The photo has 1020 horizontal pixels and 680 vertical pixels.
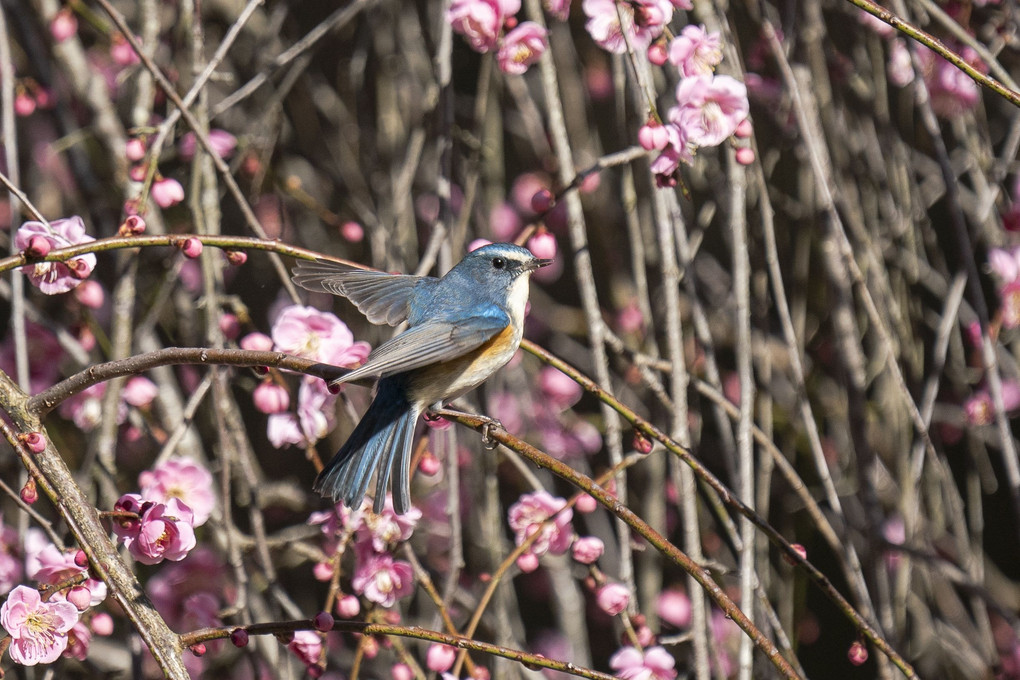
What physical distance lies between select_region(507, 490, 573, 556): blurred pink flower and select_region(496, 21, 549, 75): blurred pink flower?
0.96 meters

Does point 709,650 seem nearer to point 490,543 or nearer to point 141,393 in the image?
point 490,543

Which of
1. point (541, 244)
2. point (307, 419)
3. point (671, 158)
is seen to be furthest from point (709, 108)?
point (307, 419)

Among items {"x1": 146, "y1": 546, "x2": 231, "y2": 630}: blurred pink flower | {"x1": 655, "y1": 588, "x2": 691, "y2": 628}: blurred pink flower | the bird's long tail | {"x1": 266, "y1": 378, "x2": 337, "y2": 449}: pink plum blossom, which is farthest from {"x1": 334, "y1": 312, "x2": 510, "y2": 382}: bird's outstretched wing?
{"x1": 655, "y1": 588, "x2": 691, "y2": 628}: blurred pink flower

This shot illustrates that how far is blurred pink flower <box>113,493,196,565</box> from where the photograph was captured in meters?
1.54

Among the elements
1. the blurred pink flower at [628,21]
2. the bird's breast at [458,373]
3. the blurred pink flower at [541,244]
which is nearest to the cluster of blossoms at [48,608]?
the bird's breast at [458,373]

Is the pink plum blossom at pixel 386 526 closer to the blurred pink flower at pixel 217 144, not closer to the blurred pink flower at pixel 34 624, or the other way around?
the blurred pink flower at pixel 34 624

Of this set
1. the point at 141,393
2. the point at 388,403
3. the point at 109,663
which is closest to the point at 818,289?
the point at 388,403

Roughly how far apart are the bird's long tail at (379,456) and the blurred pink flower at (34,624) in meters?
0.46

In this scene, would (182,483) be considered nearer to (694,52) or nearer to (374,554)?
(374,554)

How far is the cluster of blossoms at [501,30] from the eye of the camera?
2.19 meters

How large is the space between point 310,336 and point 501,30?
847mm

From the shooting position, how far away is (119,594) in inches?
49.2

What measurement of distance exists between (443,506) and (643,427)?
1572 mm

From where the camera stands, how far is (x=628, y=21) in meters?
1.98
